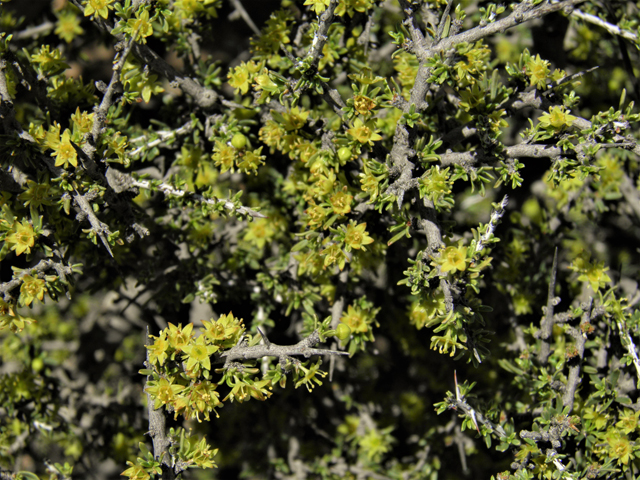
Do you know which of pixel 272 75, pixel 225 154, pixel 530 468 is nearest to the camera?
pixel 272 75

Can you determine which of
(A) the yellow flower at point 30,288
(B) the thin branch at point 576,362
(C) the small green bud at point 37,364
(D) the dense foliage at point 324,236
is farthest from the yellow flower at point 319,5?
(C) the small green bud at point 37,364

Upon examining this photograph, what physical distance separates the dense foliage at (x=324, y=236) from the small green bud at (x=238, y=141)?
23mm

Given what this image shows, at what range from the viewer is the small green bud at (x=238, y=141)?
2112 mm

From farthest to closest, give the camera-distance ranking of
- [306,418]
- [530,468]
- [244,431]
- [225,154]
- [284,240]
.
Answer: [244,431] < [306,418] < [284,240] < [225,154] < [530,468]

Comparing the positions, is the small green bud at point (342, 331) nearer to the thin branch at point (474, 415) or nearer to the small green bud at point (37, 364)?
the thin branch at point (474, 415)

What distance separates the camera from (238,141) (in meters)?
2.11

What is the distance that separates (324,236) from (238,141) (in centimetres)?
55

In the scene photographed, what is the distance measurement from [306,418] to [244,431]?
0.48 meters

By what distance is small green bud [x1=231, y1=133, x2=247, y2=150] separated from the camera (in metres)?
2.11

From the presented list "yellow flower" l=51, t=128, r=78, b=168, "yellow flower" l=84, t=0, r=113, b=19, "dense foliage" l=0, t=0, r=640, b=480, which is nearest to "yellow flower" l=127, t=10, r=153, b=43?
"dense foliage" l=0, t=0, r=640, b=480

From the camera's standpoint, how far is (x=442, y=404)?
1910 millimetres

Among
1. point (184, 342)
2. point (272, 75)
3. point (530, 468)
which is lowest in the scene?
point (530, 468)

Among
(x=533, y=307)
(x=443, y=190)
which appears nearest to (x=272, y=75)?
(x=443, y=190)

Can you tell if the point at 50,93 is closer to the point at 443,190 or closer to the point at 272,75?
the point at 272,75
